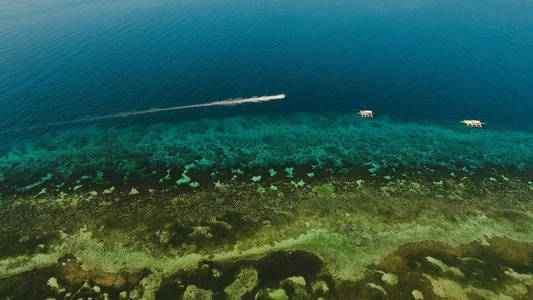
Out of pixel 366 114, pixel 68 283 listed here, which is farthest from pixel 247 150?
pixel 68 283

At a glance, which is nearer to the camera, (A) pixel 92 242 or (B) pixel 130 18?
(A) pixel 92 242

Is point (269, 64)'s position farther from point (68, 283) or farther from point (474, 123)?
point (68, 283)

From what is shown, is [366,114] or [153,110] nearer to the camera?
[366,114]

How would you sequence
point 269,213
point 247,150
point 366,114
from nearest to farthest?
point 269,213 < point 247,150 < point 366,114

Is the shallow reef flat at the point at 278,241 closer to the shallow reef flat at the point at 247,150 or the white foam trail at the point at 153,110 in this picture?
the shallow reef flat at the point at 247,150

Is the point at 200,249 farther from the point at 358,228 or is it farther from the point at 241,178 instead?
the point at 358,228

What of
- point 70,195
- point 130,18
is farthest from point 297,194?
point 130,18

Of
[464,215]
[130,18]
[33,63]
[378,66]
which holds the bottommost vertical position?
[464,215]
